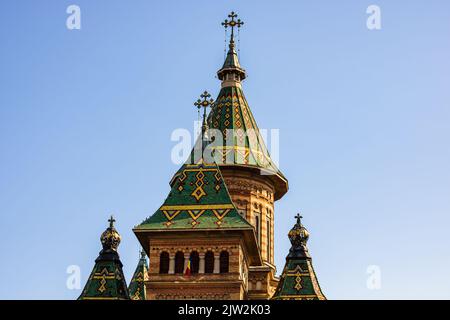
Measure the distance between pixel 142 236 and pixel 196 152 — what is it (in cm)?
584

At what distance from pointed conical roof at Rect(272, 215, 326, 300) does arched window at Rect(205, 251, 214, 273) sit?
3.23m

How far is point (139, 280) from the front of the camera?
55688 mm

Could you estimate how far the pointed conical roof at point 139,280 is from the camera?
2143 inches

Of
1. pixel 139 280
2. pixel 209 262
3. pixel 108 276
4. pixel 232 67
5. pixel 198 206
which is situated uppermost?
pixel 232 67

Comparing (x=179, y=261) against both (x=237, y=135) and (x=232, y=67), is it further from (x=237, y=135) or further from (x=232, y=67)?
(x=232, y=67)

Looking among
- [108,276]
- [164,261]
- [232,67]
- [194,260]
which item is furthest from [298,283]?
[232,67]

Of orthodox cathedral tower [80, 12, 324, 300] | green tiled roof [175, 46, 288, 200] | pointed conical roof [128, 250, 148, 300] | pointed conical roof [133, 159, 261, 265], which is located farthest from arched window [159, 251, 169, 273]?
green tiled roof [175, 46, 288, 200]

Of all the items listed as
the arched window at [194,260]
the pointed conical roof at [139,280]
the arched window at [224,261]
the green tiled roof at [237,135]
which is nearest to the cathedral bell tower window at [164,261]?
the arched window at [194,260]

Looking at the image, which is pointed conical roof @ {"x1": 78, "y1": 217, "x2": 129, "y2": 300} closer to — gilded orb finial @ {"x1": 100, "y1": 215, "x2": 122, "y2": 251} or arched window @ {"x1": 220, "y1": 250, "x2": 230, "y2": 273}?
gilded orb finial @ {"x1": 100, "y1": 215, "x2": 122, "y2": 251}

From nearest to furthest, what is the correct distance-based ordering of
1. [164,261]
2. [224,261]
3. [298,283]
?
1. [298,283]
2. [224,261]
3. [164,261]

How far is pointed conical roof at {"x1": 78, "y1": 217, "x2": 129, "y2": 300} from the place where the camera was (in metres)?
43.1

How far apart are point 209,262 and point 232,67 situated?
18.7 meters
